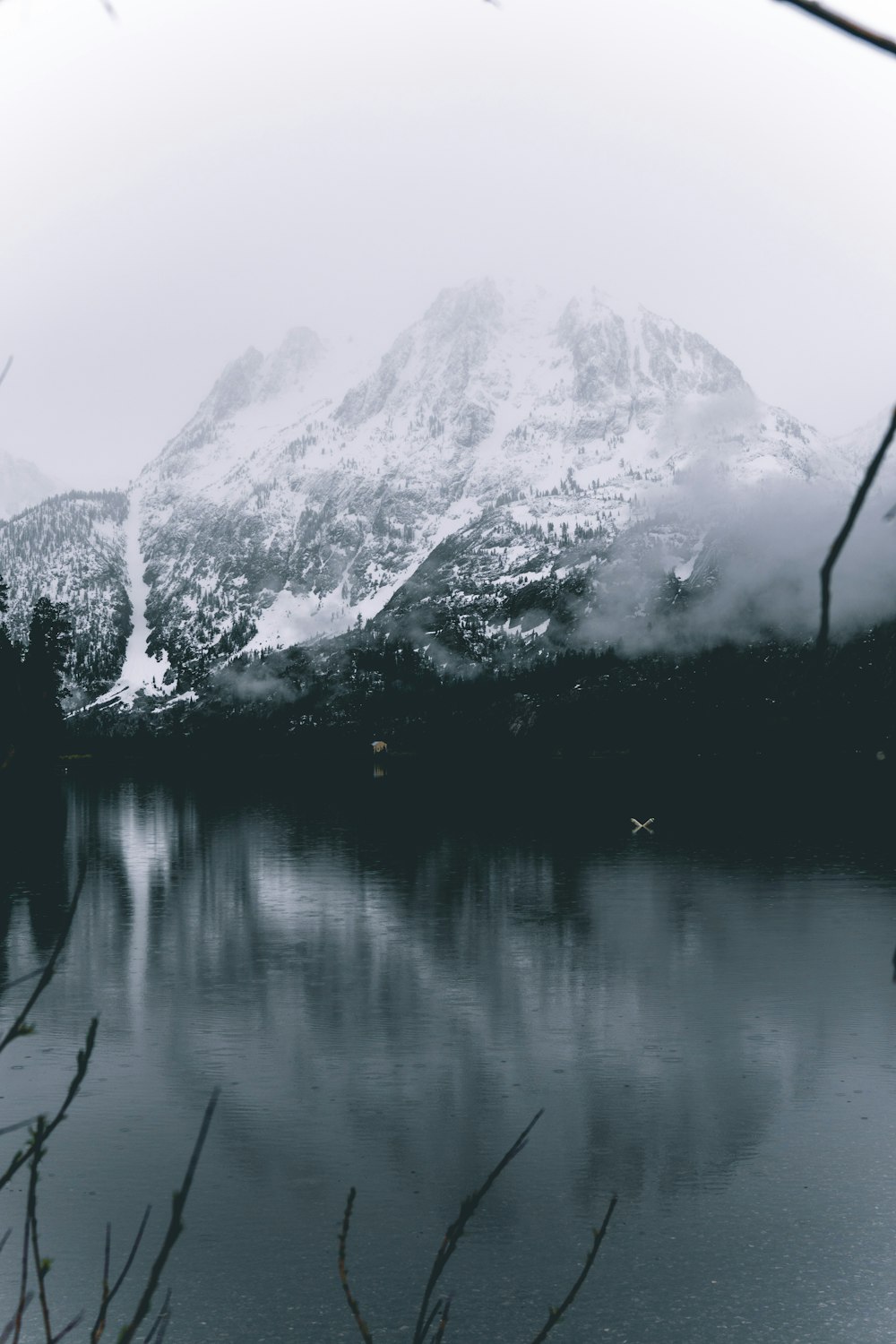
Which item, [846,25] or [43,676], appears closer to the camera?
→ [846,25]

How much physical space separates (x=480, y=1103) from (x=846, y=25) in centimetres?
5123

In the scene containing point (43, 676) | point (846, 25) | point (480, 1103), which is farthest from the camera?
point (480, 1103)

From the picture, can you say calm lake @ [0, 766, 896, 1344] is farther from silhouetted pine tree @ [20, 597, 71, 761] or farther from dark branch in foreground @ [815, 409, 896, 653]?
dark branch in foreground @ [815, 409, 896, 653]

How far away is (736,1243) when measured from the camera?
37625 millimetres

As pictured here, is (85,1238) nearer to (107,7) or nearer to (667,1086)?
(667,1086)

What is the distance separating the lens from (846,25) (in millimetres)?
2271

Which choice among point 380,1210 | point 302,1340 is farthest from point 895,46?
point 380,1210

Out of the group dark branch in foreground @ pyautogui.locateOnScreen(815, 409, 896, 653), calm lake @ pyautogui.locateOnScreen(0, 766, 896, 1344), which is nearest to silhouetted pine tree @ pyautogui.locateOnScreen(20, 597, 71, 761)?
calm lake @ pyautogui.locateOnScreen(0, 766, 896, 1344)

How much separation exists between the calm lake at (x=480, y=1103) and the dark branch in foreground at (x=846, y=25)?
5.54 metres

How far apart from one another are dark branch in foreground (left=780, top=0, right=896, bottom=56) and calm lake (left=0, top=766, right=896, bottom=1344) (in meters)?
5.54

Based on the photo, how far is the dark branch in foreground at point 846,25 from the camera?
7.23 ft

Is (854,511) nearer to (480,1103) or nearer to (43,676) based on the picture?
(43,676)

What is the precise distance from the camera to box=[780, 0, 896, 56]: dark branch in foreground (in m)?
2.20

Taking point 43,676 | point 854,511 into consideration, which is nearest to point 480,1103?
point 43,676
